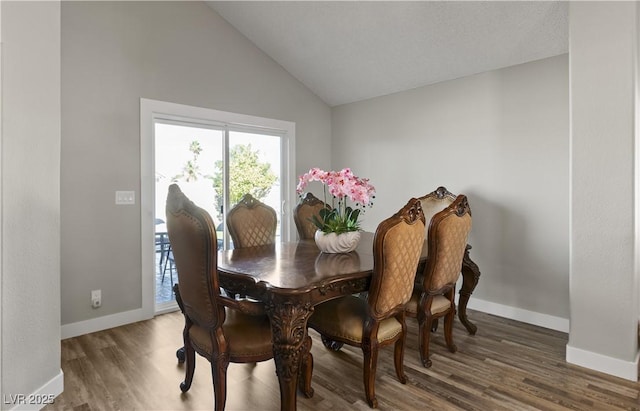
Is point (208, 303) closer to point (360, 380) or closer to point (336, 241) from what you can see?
point (336, 241)

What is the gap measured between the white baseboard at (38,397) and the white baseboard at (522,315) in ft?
11.7

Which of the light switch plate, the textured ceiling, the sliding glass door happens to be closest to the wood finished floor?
the sliding glass door

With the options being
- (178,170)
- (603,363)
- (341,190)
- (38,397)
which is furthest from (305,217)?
(603,363)

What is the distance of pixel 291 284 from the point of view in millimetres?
1749

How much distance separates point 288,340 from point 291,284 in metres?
0.26

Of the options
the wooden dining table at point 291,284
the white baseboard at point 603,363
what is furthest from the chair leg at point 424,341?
the white baseboard at point 603,363

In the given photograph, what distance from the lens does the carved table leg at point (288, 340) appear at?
169 cm

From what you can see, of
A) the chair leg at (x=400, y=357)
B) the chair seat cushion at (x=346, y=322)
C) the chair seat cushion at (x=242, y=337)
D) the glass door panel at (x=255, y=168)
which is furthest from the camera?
the glass door panel at (x=255, y=168)

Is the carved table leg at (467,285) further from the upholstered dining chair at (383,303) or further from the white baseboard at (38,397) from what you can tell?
the white baseboard at (38,397)

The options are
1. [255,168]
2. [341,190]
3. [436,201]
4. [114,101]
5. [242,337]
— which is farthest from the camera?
[255,168]

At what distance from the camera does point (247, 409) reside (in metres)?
1.99

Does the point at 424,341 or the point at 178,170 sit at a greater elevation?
the point at 178,170

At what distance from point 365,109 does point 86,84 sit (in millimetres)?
3100

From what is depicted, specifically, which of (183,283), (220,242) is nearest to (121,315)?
(220,242)
